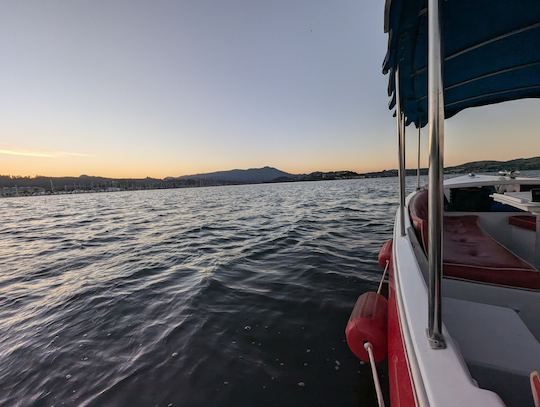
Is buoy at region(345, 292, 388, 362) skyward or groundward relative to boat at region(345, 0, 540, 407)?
groundward

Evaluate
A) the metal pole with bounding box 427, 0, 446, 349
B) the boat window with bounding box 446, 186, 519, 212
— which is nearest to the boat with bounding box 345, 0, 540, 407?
the metal pole with bounding box 427, 0, 446, 349

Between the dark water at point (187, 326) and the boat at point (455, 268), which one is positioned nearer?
the boat at point (455, 268)

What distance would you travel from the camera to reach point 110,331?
3812 mm

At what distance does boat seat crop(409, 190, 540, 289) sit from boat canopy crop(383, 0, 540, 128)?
1.65 metres

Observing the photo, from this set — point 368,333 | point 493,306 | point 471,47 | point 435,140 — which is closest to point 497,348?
point 493,306

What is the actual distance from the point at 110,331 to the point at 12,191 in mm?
170157

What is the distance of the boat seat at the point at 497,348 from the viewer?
1.39m

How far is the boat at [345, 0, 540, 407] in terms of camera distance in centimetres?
107

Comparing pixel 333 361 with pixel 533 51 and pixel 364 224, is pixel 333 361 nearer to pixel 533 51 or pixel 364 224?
pixel 533 51

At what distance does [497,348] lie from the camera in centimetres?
155

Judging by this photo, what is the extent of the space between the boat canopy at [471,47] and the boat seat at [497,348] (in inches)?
64.7

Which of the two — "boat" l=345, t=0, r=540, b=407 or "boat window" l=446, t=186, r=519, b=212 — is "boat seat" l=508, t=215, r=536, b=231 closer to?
"boat" l=345, t=0, r=540, b=407

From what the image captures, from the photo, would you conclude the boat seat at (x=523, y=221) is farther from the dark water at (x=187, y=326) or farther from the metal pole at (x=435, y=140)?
the metal pole at (x=435, y=140)

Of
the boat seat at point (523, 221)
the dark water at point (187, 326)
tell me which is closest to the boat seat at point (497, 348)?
the dark water at point (187, 326)
